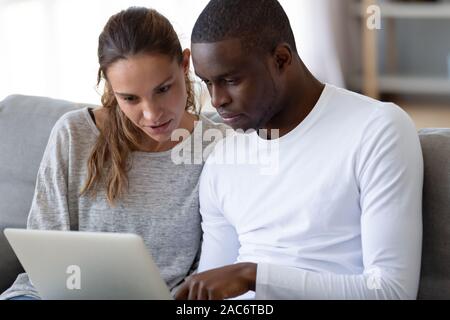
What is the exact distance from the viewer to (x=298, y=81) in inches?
58.2

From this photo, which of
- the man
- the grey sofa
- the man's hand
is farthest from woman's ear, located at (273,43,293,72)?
the grey sofa

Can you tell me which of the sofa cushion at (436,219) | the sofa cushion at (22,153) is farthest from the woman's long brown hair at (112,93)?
the sofa cushion at (436,219)

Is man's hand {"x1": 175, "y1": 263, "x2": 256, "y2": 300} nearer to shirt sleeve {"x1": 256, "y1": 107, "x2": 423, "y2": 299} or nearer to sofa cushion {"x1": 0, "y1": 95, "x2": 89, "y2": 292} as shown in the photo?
shirt sleeve {"x1": 256, "y1": 107, "x2": 423, "y2": 299}

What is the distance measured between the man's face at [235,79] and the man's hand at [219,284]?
0.26 m

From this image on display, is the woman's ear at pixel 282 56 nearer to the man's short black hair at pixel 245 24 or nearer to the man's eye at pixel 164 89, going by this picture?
the man's short black hair at pixel 245 24

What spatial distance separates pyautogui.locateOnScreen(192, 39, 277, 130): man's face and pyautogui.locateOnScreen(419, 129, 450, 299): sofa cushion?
33 cm

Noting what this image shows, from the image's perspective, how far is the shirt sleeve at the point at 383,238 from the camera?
132 cm

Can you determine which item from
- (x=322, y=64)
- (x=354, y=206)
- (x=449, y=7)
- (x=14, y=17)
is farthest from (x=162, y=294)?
(x=449, y=7)

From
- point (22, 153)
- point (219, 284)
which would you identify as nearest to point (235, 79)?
point (219, 284)

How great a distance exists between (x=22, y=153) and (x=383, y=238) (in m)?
0.97

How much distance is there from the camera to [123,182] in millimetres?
1668

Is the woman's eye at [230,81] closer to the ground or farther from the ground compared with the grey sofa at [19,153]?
farther from the ground

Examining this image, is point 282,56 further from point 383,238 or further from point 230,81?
point 383,238

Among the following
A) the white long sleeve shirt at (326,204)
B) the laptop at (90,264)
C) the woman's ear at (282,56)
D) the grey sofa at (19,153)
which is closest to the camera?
the laptop at (90,264)
